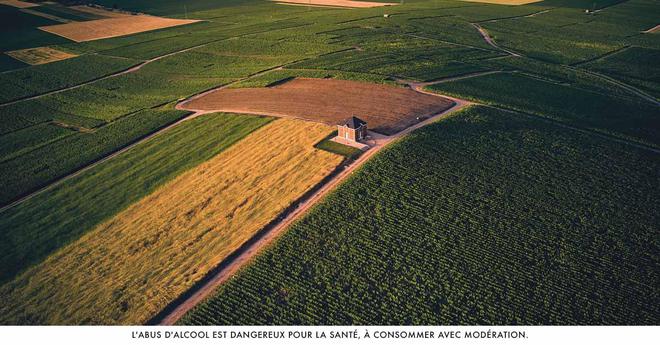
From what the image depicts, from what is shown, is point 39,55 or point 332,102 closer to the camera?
point 332,102

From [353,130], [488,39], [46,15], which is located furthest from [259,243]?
[46,15]

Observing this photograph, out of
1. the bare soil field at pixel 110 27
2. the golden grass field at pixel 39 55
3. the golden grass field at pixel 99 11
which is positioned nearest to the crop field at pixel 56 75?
the golden grass field at pixel 39 55

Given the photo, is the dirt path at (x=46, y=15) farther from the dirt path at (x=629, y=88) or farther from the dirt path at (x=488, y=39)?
the dirt path at (x=629, y=88)

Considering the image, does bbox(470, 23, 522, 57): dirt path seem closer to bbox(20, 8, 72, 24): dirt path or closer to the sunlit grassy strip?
the sunlit grassy strip

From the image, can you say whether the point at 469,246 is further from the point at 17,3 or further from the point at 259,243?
the point at 17,3

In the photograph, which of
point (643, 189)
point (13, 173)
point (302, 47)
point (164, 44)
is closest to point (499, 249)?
point (643, 189)

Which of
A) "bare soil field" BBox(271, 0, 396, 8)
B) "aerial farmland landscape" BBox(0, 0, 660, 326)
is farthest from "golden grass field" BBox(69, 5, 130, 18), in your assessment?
"bare soil field" BBox(271, 0, 396, 8)

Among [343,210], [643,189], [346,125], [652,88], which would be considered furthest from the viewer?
[652,88]
